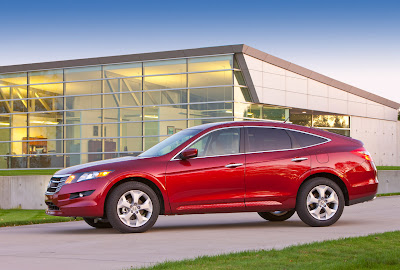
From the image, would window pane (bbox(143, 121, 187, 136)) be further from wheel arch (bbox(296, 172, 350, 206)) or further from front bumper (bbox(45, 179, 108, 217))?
front bumper (bbox(45, 179, 108, 217))

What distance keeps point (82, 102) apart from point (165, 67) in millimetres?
5740

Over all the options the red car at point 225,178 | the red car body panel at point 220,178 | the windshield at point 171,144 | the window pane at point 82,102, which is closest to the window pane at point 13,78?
the window pane at point 82,102

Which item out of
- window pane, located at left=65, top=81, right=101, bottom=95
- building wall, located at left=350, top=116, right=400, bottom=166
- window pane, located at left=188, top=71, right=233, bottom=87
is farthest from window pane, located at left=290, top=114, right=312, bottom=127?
window pane, located at left=65, top=81, right=101, bottom=95

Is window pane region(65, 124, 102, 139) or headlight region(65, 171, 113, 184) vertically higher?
window pane region(65, 124, 102, 139)

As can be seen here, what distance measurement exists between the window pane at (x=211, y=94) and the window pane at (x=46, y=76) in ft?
28.8

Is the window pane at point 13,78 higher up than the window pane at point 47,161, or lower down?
higher up

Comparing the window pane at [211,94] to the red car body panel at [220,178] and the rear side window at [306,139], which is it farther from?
the red car body panel at [220,178]

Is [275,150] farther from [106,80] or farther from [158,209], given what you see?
[106,80]

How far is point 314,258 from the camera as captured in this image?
636 cm

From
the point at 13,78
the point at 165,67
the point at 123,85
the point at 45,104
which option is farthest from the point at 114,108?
the point at 13,78

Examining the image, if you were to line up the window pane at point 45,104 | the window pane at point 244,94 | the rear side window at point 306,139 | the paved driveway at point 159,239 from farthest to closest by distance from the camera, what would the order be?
1. the window pane at point 45,104
2. the window pane at point 244,94
3. the rear side window at point 306,139
4. the paved driveway at point 159,239

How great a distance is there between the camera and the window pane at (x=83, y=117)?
3794cm

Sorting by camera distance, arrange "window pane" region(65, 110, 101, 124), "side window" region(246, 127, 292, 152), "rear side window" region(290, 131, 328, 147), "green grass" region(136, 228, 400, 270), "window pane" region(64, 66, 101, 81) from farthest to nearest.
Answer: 1. "window pane" region(64, 66, 101, 81)
2. "window pane" region(65, 110, 101, 124)
3. "rear side window" region(290, 131, 328, 147)
4. "side window" region(246, 127, 292, 152)
5. "green grass" region(136, 228, 400, 270)

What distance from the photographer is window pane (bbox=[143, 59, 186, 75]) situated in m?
35.6
